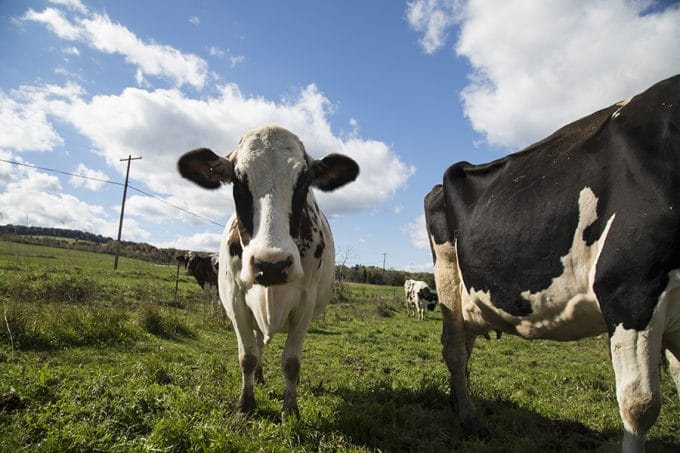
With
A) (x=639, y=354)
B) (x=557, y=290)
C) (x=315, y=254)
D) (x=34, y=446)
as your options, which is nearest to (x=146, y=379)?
(x=34, y=446)

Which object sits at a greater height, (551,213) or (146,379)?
(551,213)

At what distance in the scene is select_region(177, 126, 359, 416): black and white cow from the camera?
3433 millimetres

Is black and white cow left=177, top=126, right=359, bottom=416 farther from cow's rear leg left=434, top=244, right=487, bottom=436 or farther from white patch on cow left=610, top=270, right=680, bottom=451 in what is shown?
white patch on cow left=610, top=270, right=680, bottom=451

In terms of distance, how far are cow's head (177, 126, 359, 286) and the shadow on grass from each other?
5.69ft

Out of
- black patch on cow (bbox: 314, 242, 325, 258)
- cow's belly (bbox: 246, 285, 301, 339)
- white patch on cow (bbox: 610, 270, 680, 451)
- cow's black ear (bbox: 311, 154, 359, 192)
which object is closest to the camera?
white patch on cow (bbox: 610, 270, 680, 451)

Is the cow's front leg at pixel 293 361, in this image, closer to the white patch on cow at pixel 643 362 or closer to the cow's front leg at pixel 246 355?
the cow's front leg at pixel 246 355

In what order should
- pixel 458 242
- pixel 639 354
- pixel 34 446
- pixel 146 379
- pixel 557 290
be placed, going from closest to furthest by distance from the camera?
pixel 639 354, pixel 557 290, pixel 34 446, pixel 458 242, pixel 146 379

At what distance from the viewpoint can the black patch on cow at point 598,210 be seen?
2.37 m

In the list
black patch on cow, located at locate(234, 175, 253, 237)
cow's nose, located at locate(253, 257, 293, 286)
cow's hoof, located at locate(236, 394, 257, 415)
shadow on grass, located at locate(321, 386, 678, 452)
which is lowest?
shadow on grass, located at locate(321, 386, 678, 452)

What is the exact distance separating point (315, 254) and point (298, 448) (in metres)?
1.85

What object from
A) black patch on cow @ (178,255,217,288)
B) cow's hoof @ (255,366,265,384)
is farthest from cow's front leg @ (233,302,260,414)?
black patch on cow @ (178,255,217,288)

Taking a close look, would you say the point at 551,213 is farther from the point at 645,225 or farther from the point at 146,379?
the point at 146,379

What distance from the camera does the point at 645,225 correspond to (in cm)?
239

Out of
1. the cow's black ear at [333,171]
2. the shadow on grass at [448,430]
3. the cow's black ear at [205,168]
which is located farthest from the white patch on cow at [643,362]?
the cow's black ear at [205,168]
